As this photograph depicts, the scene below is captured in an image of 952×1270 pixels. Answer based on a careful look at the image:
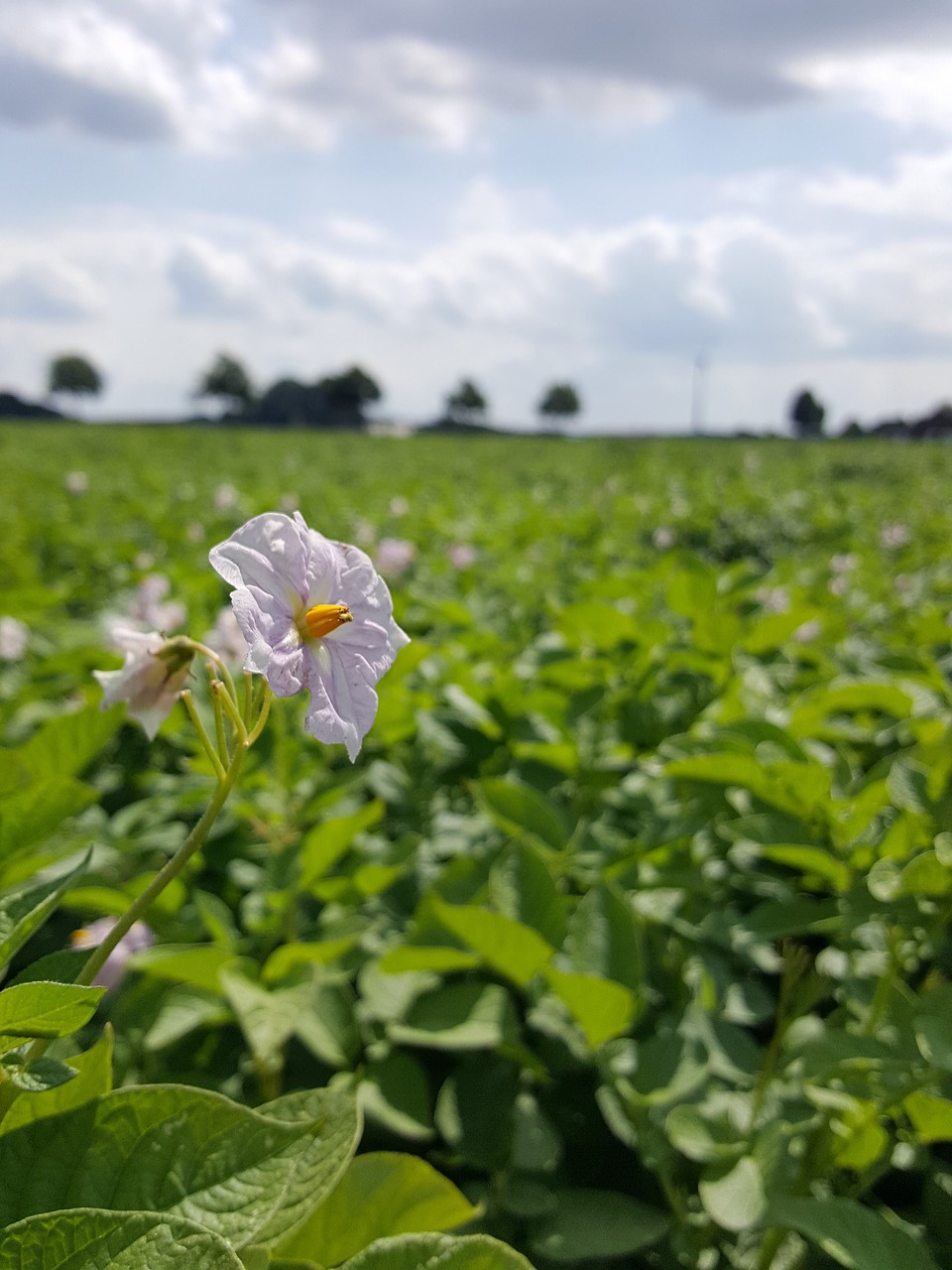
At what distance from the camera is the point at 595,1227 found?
49.1 inches

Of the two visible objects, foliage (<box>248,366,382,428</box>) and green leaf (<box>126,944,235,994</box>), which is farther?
foliage (<box>248,366,382,428</box>)

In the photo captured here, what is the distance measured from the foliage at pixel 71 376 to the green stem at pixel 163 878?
7460 centimetres

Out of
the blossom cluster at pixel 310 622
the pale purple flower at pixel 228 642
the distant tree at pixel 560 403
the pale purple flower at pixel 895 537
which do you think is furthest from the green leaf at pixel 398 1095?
the distant tree at pixel 560 403

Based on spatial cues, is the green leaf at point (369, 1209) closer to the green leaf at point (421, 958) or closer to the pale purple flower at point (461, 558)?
the green leaf at point (421, 958)

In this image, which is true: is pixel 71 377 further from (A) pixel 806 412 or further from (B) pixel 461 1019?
(B) pixel 461 1019

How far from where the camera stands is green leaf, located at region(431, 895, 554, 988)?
1.29 meters

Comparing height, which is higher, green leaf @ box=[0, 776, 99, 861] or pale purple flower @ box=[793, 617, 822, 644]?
pale purple flower @ box=[793, 617, 822, 644]

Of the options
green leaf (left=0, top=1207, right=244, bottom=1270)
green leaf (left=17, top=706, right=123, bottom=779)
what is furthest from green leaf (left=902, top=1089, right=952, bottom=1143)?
green leaf (left=17, top=706, right=123, bottom=779)

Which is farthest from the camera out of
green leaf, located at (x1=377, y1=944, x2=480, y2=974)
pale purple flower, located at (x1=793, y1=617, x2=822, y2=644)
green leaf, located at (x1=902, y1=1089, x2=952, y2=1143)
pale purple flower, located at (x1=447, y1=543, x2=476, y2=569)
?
pale purple flower, located at (x1=447, y1=543, x2=476, y2=569)

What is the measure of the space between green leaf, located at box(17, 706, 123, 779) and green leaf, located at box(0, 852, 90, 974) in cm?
62

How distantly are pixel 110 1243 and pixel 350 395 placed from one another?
70.7m

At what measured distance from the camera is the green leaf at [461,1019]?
4.63 ft

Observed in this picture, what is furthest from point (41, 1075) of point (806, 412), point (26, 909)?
point (806, 412)

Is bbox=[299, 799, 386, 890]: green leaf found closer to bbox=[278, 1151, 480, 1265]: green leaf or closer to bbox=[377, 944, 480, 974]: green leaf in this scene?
bbox=[377, 944, 480, 974]: green leaf
